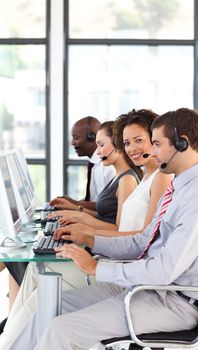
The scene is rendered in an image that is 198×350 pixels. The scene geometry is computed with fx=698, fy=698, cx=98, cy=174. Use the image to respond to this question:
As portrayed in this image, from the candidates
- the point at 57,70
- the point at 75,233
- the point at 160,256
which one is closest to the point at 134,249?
the point at 75,233

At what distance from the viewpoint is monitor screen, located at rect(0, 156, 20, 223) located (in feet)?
9.70

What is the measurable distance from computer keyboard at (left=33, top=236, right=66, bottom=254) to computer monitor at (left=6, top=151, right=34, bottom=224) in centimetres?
39

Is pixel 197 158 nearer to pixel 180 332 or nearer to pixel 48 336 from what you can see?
pixel 180 332

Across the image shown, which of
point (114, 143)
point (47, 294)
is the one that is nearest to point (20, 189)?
point (114, 143)

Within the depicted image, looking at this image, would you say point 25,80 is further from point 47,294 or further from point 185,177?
point 185,177

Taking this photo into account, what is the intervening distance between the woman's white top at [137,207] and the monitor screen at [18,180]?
54 centimetres

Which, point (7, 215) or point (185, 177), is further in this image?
point (7, 215)

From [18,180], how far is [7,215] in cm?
61

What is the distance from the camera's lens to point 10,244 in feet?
9.54

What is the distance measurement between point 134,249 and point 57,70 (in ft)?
13.6

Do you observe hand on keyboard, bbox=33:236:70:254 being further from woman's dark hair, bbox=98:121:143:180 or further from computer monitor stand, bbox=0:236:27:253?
woman's dark hair, bbox=98:121:143:180

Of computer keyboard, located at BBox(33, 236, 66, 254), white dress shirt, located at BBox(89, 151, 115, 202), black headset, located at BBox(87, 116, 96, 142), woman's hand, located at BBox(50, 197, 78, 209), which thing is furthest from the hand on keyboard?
black headset, located at BBox(87, 116, 96, 142)

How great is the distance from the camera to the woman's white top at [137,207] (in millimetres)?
3020

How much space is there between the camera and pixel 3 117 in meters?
6.90
